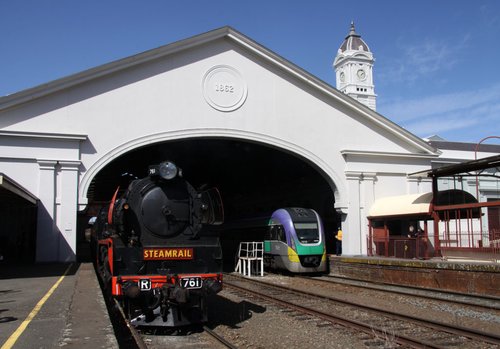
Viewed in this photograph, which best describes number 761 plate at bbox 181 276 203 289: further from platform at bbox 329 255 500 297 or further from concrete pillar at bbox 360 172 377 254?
concrete pillar at bbox 360 172 377 254

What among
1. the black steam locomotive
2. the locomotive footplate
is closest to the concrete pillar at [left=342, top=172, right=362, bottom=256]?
the black steam locomotive

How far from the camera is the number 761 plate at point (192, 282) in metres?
8.63

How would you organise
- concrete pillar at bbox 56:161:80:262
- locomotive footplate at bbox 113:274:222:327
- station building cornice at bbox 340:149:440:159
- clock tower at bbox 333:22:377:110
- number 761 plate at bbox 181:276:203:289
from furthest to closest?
1. clock tower at bbox 333:22:377:110
2. station building cornice at bbox 340:149:440:159
3. concrete pillar at bbox 56:161:80:262
4. number 761 plate at bbox 181:276:203:289
5. locomotive footplate at bbox 113:274:222:327

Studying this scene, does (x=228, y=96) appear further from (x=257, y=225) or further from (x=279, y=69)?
(x=257, y=225)

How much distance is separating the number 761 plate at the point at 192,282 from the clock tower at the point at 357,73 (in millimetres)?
66865

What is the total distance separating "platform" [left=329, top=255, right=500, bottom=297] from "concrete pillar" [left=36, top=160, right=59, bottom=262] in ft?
37.4

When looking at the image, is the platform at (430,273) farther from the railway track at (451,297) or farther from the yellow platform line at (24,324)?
the yellow platform line at (24,324)

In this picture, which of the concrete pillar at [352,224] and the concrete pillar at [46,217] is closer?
the concrete pillar at [46,217]

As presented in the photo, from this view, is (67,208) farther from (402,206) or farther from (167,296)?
(402,206)

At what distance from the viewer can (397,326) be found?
932 centimetres

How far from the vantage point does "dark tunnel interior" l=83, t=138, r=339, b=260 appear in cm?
2411

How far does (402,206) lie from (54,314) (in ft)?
53.6

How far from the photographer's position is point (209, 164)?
28719mm

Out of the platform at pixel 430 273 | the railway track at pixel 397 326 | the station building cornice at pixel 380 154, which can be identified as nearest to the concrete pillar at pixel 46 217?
the railway track at pixel 397 326
